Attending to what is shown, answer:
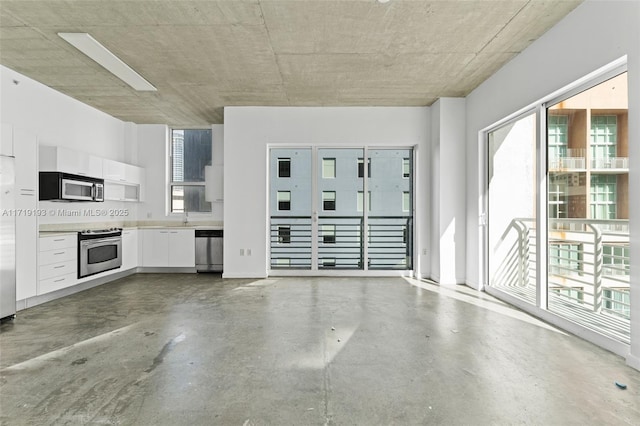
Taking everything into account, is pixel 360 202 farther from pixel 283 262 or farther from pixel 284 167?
pixel 283 262

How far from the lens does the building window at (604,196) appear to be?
120 inches

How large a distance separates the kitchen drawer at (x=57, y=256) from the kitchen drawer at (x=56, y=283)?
22 centimetres

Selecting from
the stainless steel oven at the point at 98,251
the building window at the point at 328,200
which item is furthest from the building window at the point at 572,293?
the stainless steel oven at the point at 98,251

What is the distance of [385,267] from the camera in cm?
621

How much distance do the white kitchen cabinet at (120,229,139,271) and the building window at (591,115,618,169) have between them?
22.1 ft

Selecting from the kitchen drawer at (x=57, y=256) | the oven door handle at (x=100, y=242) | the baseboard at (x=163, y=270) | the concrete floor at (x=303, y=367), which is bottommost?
the concrete floor at (x=303, y=367)

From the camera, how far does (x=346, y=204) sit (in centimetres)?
622

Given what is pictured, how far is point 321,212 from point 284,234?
785 millimetres

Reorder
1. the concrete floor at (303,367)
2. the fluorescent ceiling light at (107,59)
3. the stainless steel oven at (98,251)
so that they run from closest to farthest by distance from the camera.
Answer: the concrete floor at (303,367) → the fluorescent ceiling light at (107,59) → the stainless steel oven at (98,251)

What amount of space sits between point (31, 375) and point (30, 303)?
242 cm

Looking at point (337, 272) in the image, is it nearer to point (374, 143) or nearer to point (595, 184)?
point (374, 143)

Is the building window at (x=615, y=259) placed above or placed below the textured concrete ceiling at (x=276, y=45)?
below

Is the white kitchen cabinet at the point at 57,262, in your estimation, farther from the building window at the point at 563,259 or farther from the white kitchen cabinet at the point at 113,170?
the building window at the point at 563,259

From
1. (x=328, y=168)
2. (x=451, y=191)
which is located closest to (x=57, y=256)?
(x=328, y=168)
